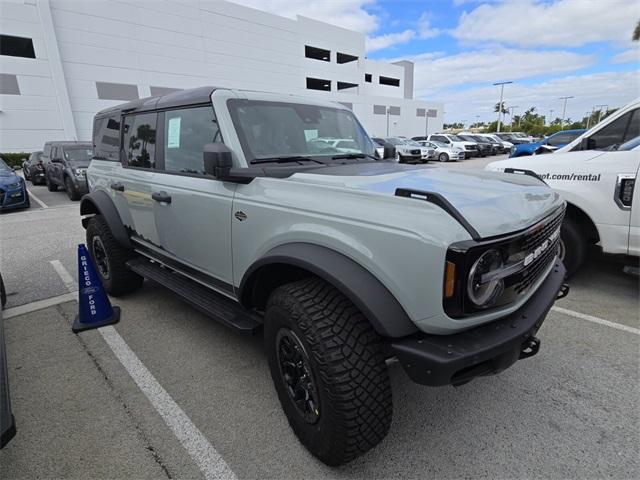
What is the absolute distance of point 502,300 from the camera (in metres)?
1.79

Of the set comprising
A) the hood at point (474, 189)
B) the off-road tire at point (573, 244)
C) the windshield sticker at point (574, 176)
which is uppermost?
the hood at point (474, 189)

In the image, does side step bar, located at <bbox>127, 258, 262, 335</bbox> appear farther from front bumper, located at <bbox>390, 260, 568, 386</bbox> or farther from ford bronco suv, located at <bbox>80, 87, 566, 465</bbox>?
front bumper, located at <bbox>390, 260, 568, 386</bbox>

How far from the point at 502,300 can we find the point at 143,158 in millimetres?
3306

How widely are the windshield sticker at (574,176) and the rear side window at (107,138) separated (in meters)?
4.82

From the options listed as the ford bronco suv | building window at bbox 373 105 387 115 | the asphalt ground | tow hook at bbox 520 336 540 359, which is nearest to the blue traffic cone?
the asphalt ground

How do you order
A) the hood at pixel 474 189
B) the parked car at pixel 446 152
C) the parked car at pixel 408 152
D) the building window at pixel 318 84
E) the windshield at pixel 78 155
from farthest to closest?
the building window at pixel 318 84 → the parked car at pixel 446 152 → the parked car at pixel 408 152 → the windshield at pixel 78 155 → the hood at pixel 474 189

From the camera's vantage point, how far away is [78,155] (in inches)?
469

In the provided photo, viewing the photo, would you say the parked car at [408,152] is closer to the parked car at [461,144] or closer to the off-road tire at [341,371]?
the parked car at [461,144]

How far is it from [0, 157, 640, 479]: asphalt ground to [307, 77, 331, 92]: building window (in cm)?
4185

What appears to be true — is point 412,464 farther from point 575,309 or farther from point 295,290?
point 575,309

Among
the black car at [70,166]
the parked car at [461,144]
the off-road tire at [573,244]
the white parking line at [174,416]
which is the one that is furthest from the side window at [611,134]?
the parked car at [461,144]

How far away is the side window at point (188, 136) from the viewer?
2.71m

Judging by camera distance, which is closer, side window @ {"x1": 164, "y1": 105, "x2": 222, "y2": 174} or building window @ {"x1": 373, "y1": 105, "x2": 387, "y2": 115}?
side window @ {"x1": 164, "y1": 105, "x2": 222, "y2": 174}

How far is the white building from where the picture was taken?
75.6 ft
